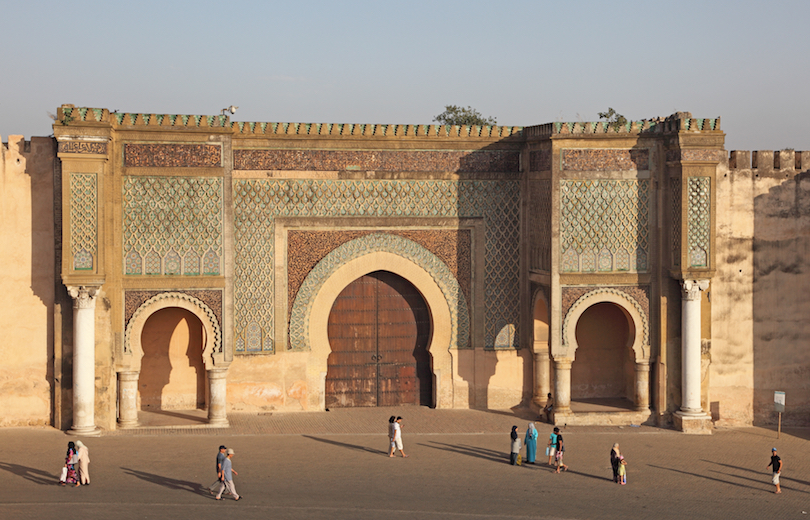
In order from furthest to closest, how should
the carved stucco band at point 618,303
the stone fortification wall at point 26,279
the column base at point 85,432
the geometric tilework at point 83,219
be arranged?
the carved stucco band at point 618,303
the stone fortification wall at point 26,279
the column base at point 85,432
the geometric tilework at point 83,219

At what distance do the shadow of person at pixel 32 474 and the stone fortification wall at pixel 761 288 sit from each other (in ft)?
33.8

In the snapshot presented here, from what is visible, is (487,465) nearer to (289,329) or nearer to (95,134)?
(289,329)

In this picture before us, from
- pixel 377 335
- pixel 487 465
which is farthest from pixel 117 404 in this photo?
pixel 487 465

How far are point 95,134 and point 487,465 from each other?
23.5 feet

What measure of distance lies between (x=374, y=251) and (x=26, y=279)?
5359 mm

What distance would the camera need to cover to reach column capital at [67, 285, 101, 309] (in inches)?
580

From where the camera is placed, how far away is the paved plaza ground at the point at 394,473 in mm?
11836

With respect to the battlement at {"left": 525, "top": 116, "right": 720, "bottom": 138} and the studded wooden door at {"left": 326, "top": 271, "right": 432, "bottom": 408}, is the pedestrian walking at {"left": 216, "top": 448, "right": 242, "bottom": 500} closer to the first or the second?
the studded wooden door at {"left": 326, "top": 271, "right": 432, "bottom": 408}

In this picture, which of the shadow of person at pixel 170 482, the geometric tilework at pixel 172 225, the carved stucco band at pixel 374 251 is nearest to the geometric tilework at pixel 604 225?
the carved stucco band at pixel 374 251

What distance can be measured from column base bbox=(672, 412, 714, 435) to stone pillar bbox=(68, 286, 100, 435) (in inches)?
346

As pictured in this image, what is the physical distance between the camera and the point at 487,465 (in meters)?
13.9

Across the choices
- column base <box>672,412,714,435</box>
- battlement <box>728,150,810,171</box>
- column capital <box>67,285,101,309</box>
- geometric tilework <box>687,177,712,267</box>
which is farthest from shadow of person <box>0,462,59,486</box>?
battlement <box>728,150,810,171</box>

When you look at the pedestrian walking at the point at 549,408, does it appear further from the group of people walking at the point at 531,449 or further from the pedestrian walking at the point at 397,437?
the pedestrian walking at the point at 397,437

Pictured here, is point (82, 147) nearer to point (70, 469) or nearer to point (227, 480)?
point (70, 469)
